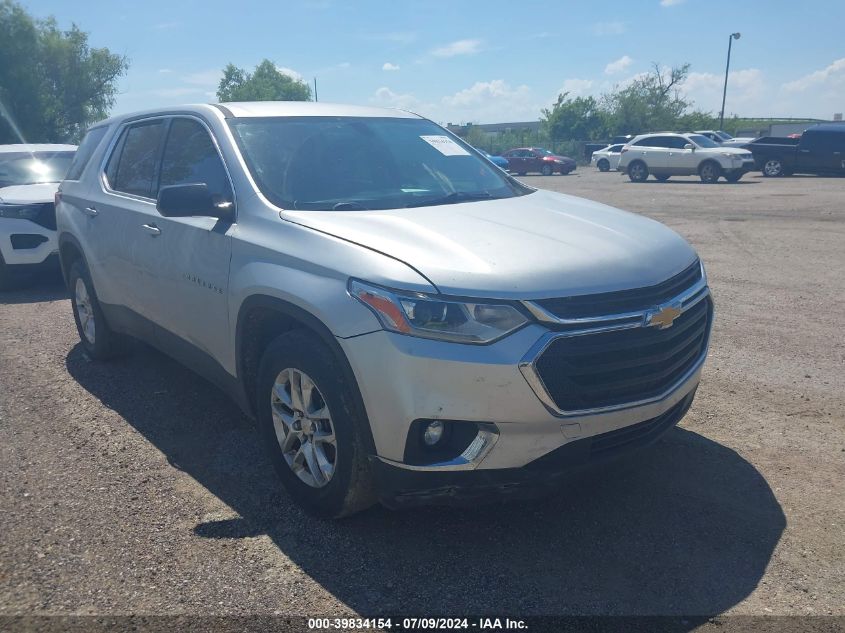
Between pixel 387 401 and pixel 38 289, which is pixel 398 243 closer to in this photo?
pixel 387 401

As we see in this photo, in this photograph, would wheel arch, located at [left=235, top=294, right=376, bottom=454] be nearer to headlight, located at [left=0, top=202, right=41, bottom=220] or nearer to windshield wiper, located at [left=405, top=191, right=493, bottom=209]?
windshield wiper, located at [left=405, top=191, right=493, bottom=209]

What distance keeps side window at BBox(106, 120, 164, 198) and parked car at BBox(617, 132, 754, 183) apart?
2357 cm

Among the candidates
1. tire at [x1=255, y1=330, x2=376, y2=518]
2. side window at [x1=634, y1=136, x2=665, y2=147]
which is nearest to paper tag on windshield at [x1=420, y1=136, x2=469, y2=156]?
tire at [x1=255, y1=330, x2=376, y2=518]

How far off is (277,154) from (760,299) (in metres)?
5.40

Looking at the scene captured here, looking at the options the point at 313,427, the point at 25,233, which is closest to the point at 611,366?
the point at 313,427

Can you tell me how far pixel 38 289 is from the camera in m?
9.17

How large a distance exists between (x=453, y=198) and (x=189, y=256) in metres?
1.47

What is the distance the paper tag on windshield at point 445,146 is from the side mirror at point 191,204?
1.48 meters

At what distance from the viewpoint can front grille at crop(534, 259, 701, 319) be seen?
2.81 metres

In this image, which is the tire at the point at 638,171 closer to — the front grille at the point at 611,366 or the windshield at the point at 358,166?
the windshield at the point at 358,166

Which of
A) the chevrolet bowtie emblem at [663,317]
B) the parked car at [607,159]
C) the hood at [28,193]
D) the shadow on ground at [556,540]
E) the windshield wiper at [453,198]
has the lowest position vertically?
the parked car at [607,159]

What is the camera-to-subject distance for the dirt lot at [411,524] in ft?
9.40

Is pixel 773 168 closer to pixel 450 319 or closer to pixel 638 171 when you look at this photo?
pixel 638 171

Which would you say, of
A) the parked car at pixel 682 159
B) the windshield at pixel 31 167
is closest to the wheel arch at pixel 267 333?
the windshield at pixel 31 167
